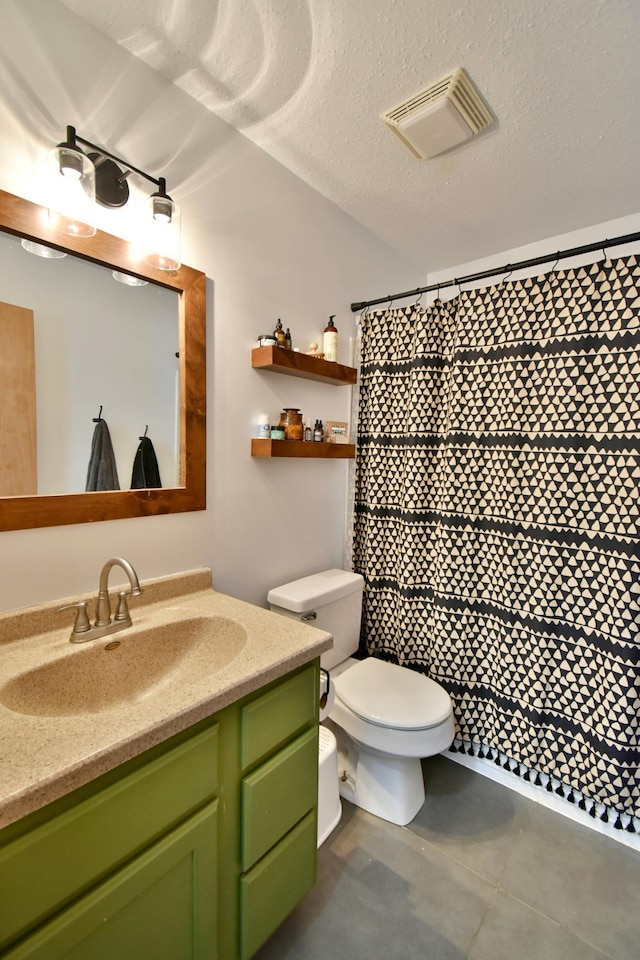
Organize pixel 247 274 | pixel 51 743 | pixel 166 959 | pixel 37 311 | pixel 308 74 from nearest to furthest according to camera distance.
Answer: pixel 51 743, pixel 166 959, pixel 37 311, pixel 308 74, pixel 247 274

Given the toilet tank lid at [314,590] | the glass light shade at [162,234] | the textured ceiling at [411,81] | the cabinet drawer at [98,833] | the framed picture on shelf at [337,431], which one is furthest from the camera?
the framed picture on shelf at [337,431]

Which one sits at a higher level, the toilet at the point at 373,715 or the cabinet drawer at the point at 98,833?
the cabinet drawer at the point at 98,833

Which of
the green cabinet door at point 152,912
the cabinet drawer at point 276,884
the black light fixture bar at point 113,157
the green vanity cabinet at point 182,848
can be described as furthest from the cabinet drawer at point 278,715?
the black light fixture bar at point 113,157

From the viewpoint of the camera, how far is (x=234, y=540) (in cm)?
146

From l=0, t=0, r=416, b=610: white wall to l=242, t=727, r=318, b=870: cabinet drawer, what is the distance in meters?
0.60

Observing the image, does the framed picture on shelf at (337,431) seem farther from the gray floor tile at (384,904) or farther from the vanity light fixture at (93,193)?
the gray floor tile at (384,904)

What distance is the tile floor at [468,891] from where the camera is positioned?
3.72ft

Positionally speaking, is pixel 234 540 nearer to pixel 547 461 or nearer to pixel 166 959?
pixel 166 959

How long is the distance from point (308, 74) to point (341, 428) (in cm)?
118

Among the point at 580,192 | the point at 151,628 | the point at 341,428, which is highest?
the point at 580,192

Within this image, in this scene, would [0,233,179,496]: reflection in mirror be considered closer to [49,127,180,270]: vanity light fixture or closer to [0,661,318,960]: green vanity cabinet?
[49,127,180,270]: vanity light fixture

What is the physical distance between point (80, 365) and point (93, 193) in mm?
426

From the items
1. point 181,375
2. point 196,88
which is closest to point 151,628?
point 181,375

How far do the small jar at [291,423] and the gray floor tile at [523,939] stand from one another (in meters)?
1.64
